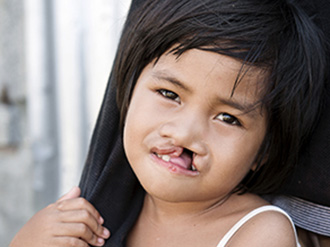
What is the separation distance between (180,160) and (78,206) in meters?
0.40

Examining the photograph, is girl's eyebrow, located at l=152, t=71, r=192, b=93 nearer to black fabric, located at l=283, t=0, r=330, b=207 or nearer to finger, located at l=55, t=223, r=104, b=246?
black fabric, located at l=283, t=0, r=330, b=207

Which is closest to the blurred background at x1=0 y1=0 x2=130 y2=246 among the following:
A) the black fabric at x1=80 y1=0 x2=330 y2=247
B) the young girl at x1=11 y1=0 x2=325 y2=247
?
the black fabric at x1=80 y1=0 x2=330 y2=247

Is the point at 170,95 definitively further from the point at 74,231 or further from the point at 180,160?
the point at 74,231

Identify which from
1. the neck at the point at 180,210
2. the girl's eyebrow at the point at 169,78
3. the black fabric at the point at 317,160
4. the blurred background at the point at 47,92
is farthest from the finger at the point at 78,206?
the blurred background at the point at 47,92

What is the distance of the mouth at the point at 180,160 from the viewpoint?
1.21m

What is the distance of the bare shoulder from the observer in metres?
1.19

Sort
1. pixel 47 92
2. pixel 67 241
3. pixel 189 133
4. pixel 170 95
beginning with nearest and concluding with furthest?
pixel 189 133, pixel 170 95, pixel 67 241, pixel 47 92

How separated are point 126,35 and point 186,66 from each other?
0.99ft

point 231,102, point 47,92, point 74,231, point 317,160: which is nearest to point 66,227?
point 74,231

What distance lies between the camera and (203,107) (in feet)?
3.91

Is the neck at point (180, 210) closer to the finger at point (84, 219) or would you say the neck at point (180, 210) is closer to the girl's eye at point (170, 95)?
the finger at point (84, 219)

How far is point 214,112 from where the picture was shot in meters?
1.21

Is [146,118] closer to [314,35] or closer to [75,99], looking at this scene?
[314,35]

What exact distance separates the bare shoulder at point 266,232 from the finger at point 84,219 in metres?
0.41
